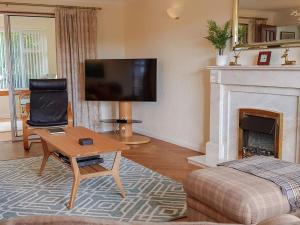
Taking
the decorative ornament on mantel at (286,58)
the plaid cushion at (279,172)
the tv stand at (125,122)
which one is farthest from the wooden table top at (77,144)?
the tv stand at (125,122)

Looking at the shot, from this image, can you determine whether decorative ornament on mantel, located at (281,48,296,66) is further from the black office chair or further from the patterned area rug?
the black office chair

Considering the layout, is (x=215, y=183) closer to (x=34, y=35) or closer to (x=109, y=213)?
(x=109, y=213)

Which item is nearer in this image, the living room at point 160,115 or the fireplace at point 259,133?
the living room at point 160,115

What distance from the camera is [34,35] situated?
235 inches

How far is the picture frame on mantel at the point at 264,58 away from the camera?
3607 mm

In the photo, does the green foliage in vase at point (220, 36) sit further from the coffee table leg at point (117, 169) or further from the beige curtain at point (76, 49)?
the beige curtain at point (76, 49)

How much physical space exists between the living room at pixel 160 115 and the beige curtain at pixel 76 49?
0.02 metres

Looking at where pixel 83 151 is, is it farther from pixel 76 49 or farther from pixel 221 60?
pixel 76 49

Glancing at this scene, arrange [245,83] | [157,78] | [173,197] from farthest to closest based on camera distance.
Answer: [157,78]
[245,83]
[173,197]

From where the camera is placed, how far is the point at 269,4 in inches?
143

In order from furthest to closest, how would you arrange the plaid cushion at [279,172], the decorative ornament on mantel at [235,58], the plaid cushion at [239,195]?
the decorative ornament on mantel at [235,58]
the plaid cushion at [279,172]
the plaid cushion at [239,195]

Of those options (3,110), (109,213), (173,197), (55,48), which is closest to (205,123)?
(173,197)

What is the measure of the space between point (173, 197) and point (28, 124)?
283 cm

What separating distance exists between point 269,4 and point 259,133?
4.47 feet
